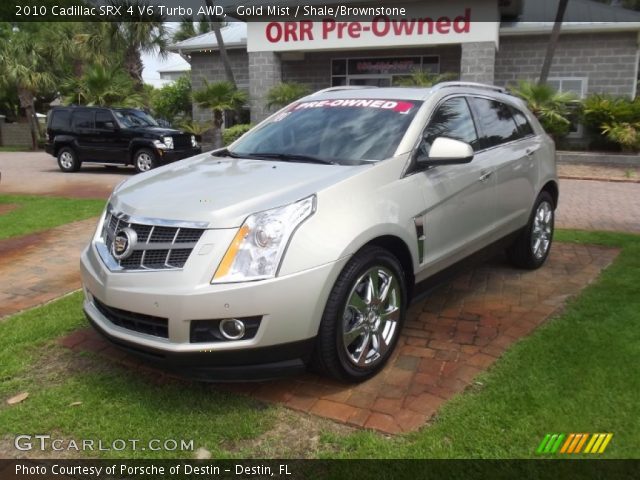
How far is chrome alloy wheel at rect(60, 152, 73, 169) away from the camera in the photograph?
16.5 m

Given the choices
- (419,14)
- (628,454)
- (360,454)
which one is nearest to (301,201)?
(360,454)

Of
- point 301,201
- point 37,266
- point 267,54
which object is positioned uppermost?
point 267,54

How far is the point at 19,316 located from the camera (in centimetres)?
467

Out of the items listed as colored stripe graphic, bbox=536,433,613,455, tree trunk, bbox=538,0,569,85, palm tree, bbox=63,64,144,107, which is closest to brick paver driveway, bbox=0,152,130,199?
palm tree, bbox=63,64,144,107

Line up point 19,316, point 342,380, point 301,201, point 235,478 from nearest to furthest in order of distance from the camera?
point 235,478, point 301,201, point 342,380, point 19,316

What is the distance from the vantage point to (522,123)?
18.3ft

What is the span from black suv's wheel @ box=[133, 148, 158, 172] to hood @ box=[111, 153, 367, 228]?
1144 cm

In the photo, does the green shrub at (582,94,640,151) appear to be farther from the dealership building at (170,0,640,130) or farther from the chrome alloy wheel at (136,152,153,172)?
the chrome alloy wheel at (136,152,153,172)

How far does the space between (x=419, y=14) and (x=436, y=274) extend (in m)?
14.3

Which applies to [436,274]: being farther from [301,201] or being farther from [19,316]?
[19,316]

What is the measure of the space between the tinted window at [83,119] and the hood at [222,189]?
13275 millimetres

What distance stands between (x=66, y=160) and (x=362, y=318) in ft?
50.0

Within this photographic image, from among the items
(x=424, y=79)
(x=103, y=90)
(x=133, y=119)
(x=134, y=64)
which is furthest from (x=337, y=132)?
(x=134, y=64)

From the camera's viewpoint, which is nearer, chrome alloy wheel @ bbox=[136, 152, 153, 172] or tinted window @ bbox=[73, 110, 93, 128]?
chrome alloy wheel @ bbox=[136, 152, 153, 172]
